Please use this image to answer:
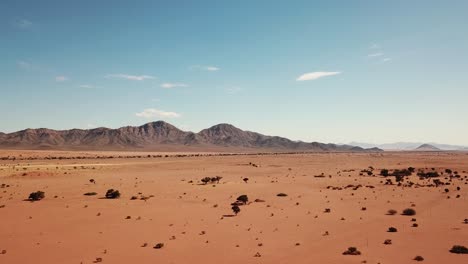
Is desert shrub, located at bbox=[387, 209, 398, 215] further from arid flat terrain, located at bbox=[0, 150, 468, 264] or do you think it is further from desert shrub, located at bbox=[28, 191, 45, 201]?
desert shrub, located at bbox=[28, 191, 45, 201]

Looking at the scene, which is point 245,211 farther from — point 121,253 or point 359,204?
point 121,253

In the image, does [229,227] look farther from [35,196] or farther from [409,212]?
[35,196]

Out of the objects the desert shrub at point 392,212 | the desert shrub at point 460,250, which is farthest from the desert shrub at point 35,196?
the desert shrub at point 460,250

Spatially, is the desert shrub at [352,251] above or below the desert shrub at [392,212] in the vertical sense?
below

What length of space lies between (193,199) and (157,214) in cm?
853

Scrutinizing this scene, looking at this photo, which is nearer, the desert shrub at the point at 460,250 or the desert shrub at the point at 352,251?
the desert shrub at the point at 352,251

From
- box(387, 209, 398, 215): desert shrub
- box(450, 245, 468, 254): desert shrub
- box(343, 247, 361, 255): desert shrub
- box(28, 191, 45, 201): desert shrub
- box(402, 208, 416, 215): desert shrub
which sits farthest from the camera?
box(28, 191, 45, 201): desert shrub

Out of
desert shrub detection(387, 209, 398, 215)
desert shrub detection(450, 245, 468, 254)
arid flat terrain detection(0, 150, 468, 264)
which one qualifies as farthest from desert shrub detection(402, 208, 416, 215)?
desert shrub detection(450, 245, 468, 254)

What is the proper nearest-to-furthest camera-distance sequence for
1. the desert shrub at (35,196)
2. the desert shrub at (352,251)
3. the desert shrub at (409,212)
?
the desert shrub at (352,251) < the desert shrub at (409,212) < the desert shrub at (35,196)

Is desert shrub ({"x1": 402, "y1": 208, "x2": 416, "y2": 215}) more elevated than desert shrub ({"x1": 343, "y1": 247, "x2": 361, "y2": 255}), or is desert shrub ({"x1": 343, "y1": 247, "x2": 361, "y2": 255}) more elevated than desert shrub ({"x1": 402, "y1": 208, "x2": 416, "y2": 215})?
desert shrub ({"x1": 402, "y1": 208, "x2": 416, "y2": 215})

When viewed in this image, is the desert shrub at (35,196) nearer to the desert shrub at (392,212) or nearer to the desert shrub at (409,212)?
the desert shrub at (392,212)

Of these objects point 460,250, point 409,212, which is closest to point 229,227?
point 460,250

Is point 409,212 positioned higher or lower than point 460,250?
higher

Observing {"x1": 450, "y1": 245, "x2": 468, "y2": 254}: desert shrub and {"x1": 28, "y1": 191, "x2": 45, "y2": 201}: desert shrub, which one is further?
{"x1": 28, "y1": 191, "x2": 45, "y2": 201}: desert shrub
